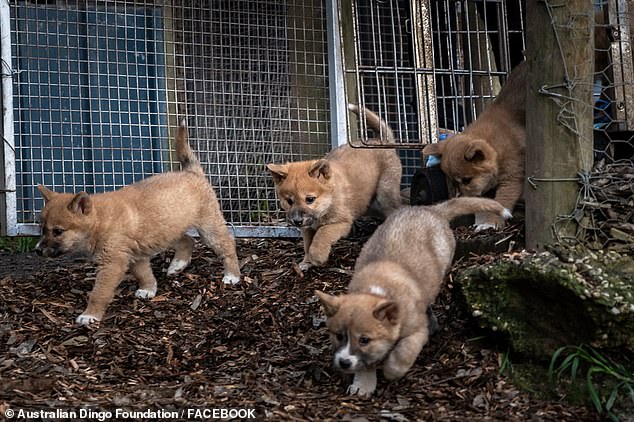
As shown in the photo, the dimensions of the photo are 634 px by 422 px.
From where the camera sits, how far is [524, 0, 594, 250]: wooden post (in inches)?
203

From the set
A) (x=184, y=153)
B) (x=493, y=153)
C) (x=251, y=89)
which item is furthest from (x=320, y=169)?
(x=251, y=89)

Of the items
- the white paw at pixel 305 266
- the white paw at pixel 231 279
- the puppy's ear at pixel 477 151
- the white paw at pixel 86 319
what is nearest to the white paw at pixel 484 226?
the puppy's ear at pixel 477 151

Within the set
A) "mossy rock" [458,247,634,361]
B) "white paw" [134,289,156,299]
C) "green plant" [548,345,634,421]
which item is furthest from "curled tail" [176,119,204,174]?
"green plant" [548,345,634,421]

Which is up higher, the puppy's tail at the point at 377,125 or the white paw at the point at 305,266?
the puppy's tail at the point at 377,125

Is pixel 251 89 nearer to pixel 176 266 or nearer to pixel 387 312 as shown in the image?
pixel 176 266

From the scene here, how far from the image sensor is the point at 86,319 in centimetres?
589

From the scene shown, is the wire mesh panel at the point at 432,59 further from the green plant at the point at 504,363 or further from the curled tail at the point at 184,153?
the green plant at the point at 504,363

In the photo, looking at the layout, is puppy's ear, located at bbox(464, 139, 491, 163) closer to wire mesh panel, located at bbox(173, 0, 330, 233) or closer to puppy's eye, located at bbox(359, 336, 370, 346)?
wire mesh panel, located at bbox(173, 0, 330, 233)

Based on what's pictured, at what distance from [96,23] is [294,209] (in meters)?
3.01

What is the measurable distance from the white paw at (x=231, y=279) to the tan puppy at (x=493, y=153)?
6.08ft

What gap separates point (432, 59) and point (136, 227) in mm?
3188

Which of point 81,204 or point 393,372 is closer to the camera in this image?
point 393,372

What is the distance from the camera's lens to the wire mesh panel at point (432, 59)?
25.6 feet

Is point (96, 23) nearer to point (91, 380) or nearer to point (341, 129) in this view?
point (341, 129)
